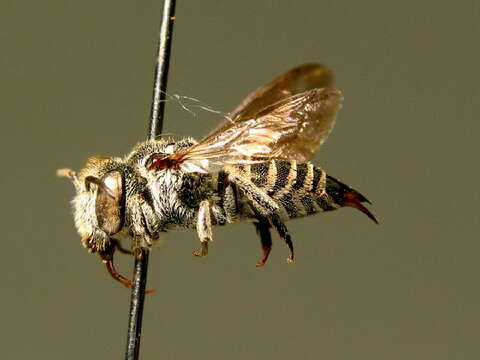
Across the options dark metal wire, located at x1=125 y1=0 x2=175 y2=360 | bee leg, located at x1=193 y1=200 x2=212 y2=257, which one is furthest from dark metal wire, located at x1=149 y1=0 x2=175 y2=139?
bee leg, located at x1=193 y1=200 x2=212 y2=257

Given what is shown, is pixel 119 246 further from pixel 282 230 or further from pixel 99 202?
pixel 282 230

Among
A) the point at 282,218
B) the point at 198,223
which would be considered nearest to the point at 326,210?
the point at 282,218

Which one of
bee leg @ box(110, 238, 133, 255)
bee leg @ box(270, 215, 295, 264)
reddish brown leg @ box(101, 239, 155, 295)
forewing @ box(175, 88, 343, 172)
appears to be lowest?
reddish brown leg @ box(101, 239, 155, 295)

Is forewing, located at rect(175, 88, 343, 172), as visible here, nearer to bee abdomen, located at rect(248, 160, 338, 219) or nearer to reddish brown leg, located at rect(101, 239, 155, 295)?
bee abdomen, located at rect(248, 160, 338, 219)

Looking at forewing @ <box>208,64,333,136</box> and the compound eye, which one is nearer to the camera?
the compound eye

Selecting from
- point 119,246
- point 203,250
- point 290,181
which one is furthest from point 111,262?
point 290,181

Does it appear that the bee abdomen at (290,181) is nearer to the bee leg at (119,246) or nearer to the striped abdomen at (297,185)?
the striped abdomen at (297,185)

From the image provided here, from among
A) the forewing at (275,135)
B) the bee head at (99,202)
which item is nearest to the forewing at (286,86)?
the forewing at (275,135)

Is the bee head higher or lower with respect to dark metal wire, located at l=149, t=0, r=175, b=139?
lower
